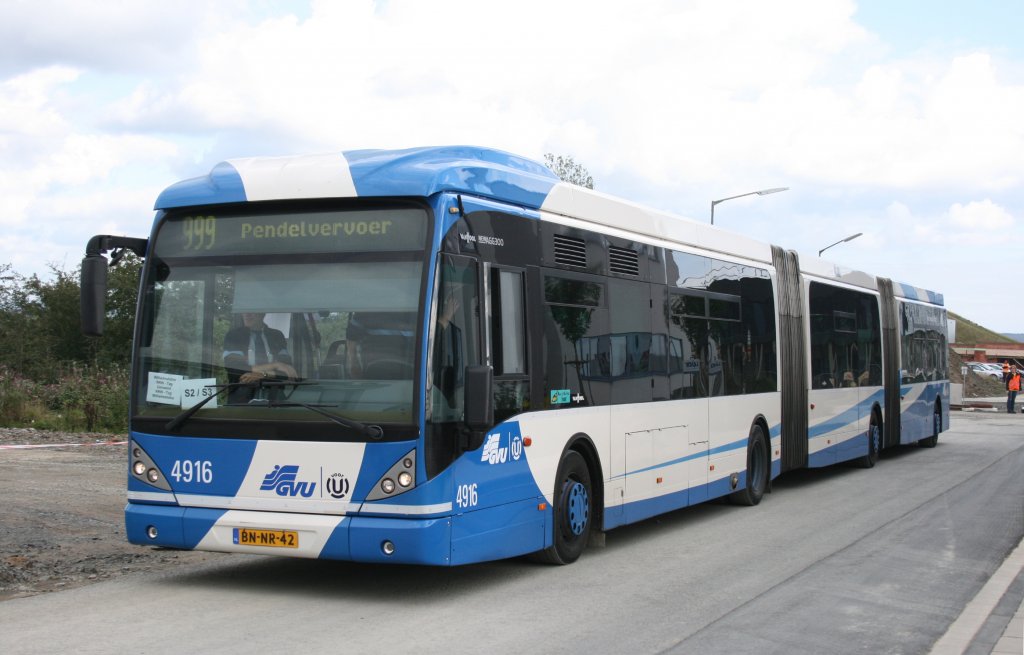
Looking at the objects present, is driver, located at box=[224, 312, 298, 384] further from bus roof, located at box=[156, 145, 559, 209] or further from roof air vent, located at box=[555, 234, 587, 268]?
roof air vent, located at box=[555, 234, 587, 268]

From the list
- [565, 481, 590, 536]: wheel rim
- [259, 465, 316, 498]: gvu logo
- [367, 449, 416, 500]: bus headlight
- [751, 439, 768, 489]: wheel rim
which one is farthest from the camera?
[751, 439, 768, 489]: wheel rim

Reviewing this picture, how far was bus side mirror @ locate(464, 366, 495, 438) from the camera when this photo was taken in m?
8.18

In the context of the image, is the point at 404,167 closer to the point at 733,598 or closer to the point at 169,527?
the point at 169,527

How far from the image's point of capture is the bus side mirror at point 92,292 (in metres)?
8.45

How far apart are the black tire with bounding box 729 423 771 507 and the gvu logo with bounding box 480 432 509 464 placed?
255 inches

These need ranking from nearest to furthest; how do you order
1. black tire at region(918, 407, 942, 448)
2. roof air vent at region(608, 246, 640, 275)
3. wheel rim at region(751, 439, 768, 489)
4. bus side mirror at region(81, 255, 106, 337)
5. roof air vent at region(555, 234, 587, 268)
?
bus side mirror at region(81, 255, 106, 337) < roof air vent at region(555, 234, 587, 268) < roof air vent at region(608, 246, 640, 275) < wheel rim at region(751, 439, 768, 489) < black tire at region(918, 407, 942, 448)

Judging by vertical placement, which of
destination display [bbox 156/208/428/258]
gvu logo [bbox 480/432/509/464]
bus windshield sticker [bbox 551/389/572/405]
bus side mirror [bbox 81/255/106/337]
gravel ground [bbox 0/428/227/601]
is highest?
destination display [bbox 156/208/428/258]

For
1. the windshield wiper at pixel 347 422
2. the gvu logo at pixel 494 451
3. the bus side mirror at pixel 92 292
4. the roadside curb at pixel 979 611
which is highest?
the bus side mirror at pixel 92 292

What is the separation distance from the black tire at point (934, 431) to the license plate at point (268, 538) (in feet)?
65.3

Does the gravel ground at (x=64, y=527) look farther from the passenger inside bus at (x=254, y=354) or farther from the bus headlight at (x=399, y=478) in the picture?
the bus headlight at (x=399, y=478)

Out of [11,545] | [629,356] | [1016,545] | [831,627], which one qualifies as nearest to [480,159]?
[629,356]

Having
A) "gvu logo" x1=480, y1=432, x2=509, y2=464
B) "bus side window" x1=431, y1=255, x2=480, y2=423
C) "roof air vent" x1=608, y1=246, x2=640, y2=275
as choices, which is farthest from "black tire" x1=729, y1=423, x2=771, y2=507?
"bus side window" x1=431, y1=255, x2=480, y2=423

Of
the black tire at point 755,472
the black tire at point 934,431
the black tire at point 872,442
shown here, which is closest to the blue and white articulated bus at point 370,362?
the black tire at point 755,472

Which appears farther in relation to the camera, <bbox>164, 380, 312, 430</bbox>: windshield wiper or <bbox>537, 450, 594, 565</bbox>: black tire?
<bbox>537, 450, 594, 565</bbox>: black tire
